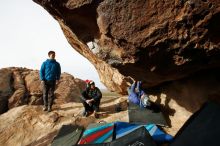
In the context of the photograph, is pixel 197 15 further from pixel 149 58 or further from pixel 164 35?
pixel 149 58

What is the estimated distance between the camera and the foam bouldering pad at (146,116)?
27.3 feet

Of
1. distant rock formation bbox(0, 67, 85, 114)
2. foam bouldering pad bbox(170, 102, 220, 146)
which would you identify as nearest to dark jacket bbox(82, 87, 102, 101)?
foam bouldering pad bbox(170, 102, 220, 146)

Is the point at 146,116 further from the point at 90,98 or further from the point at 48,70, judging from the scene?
the point at 48,70

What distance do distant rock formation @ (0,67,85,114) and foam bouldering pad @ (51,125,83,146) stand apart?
7.88 metres

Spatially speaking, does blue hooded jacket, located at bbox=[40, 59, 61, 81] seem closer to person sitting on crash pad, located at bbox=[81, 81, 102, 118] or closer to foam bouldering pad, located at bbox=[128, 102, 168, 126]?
person sitting on crash pad, located at bbox=[81, 81, 102, 118]

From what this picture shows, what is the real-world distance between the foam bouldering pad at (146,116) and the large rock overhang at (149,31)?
6.30 feet

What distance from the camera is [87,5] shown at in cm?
601

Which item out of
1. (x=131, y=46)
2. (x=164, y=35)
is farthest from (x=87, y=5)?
(x=164, y=35)

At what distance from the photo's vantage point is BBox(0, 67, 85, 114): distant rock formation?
1619 cm

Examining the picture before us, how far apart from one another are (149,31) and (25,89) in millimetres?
13632

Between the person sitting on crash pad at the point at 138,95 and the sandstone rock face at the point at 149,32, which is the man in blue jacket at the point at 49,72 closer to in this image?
the person sitting on crash pad at the point at 138,95

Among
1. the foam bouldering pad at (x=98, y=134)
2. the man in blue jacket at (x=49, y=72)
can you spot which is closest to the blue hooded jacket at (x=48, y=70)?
the man in blue jacket at (x=49, y=72)

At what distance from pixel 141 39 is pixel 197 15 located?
129 centimetres

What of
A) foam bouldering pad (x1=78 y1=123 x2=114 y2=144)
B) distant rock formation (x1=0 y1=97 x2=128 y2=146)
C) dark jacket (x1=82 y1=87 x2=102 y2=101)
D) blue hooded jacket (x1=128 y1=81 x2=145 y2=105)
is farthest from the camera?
dark jacket (x1=82 y1=87 x2=102 y2=101)
